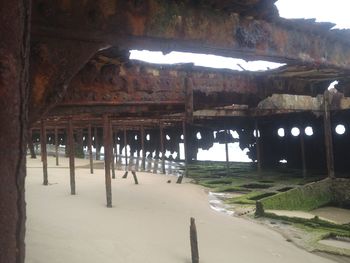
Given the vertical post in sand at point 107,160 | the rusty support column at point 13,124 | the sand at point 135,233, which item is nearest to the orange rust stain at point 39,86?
the rusty support column at point 13,124

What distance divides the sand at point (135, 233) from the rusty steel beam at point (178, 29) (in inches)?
111

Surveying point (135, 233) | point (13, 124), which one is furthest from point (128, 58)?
point (135, 233)

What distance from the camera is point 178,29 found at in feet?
7.98

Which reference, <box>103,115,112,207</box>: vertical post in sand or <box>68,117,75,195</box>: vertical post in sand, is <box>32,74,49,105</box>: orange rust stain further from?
<box>68,117,75,195</box>: vertical post in sand

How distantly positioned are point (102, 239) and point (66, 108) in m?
2.03

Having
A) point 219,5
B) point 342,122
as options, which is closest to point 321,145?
point 342,122

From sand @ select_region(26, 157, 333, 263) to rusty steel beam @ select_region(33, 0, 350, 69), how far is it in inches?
111

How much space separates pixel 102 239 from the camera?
18.2 feet

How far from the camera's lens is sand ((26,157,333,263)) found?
486cm

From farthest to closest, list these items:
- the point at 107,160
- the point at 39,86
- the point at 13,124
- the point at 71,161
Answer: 1. the point at 71,161
2. the point at 107,160
3. the point at 39,86
4. the point at 13,124

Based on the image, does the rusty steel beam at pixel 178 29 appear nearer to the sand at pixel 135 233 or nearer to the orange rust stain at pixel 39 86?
the orange rust stain at pixel 39 86

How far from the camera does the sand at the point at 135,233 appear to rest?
191 inches

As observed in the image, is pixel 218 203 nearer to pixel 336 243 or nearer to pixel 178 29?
pixel 336 243

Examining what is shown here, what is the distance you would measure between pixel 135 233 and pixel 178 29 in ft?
14.9
